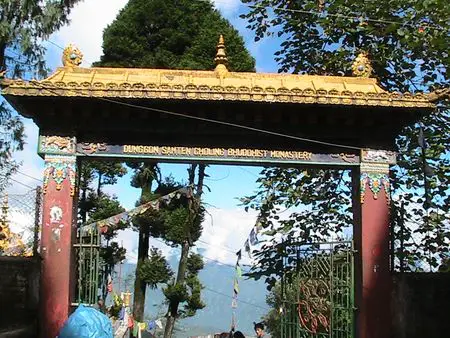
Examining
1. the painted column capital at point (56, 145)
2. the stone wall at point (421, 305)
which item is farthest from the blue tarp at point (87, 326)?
the stone wall at point (421, 305)

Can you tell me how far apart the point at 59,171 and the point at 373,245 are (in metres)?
4.33

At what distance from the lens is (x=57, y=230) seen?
8.43 metres

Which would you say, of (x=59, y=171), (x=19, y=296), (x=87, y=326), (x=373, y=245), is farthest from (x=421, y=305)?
(x=87, y=326)

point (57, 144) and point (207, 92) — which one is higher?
point (207, 92)

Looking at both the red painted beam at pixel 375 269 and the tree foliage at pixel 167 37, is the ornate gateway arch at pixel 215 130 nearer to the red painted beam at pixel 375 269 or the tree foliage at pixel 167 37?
the red painted beam at pixel 375 269

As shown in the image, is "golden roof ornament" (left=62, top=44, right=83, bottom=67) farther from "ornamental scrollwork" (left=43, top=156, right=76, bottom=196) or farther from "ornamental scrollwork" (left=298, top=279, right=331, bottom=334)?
"ornamental scrollwork" (left=298, top=279, right=331, bottom=334)

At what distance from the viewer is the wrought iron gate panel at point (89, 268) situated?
28.1 ft

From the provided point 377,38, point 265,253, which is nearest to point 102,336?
point 265,253

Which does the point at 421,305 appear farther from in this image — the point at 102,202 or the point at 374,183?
the point at 102,202

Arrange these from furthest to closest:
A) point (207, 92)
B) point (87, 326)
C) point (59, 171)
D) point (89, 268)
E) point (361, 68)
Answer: point (361, 68) → point (89, 268) → point (59, 171) → point (207, 92) → point (87, 326)

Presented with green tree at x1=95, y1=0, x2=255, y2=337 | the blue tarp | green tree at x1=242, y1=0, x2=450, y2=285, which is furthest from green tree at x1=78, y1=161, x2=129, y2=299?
the blue tarp

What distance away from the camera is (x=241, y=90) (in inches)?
331

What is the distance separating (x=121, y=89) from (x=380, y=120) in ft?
11.7

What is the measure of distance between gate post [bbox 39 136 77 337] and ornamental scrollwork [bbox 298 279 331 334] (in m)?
3.29
